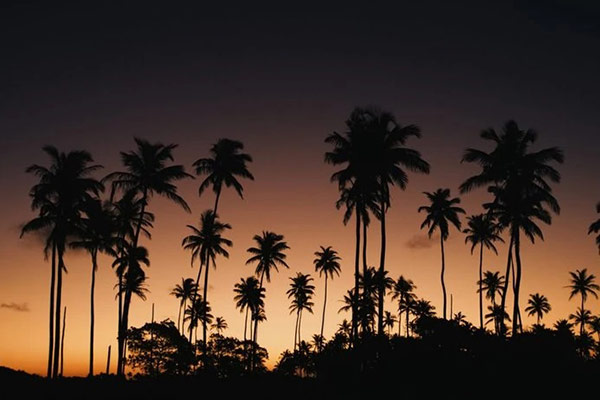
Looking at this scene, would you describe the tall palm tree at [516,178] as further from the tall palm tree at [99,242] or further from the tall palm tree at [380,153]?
the tall palm tree at [99,242]

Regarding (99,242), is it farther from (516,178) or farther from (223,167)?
(516,178)

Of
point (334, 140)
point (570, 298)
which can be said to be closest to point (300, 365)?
point (334, 140)

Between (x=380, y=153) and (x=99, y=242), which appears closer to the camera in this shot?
(x=380, y=153)

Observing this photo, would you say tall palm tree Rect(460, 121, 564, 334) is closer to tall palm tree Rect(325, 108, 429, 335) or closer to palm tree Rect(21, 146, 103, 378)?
tall palm tree Rect(325, 108, 429, 335)

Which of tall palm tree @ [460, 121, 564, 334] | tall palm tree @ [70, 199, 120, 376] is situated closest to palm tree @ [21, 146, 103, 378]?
tall palm tree @ [70, 199, 120, 376]

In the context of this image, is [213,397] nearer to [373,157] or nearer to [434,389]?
[434,389]

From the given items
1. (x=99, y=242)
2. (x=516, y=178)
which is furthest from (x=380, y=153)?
(x=99, y=242)

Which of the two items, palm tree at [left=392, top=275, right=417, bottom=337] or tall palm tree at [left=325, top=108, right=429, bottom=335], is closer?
tall palm tree at [left=325, top=108, right=429, bottom=335]

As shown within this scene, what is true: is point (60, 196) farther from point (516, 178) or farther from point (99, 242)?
point (516, 178)

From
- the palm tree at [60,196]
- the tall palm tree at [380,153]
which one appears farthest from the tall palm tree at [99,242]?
the tall palm tree at [380,153]

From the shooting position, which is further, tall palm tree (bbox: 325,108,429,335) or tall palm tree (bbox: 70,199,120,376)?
tall palm tree (bbox: 70,199,120,376)

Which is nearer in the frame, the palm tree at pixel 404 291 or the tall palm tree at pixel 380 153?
the tall palm tree at pixel 380 153

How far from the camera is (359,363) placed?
111ft

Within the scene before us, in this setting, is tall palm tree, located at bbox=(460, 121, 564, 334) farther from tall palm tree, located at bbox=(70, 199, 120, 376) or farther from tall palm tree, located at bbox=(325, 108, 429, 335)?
tall palm tree, located at bbox=(70, 199, 120, 376)
